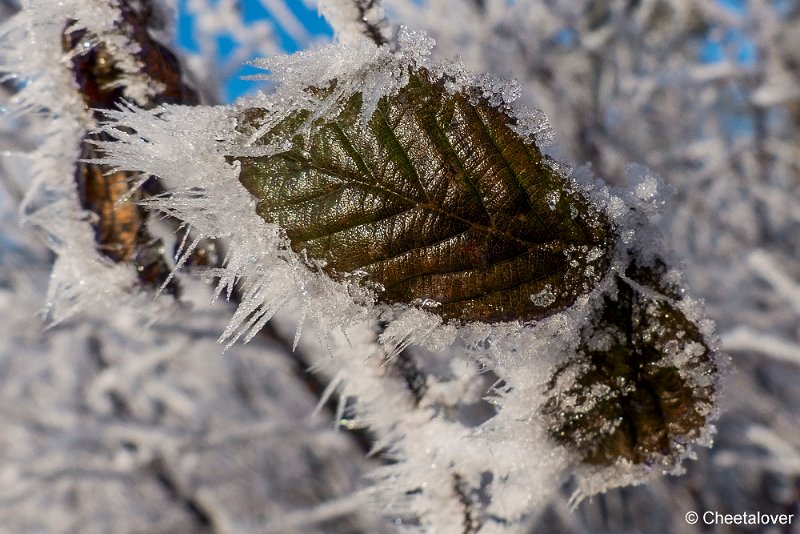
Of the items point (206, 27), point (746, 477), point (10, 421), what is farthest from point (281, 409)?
point (746, 477)
